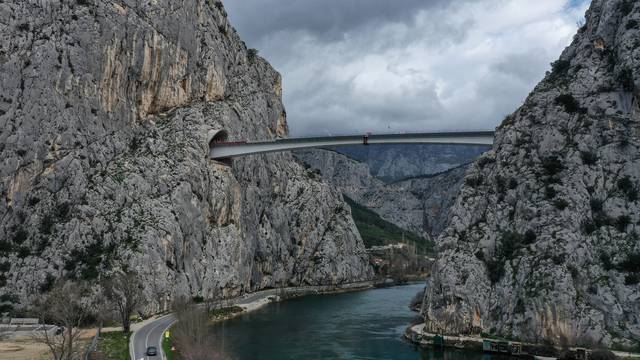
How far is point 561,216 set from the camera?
63.8 meters

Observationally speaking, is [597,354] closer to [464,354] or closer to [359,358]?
[464,354]

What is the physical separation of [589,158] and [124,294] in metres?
58.9

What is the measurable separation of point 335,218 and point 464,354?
87.4 meters

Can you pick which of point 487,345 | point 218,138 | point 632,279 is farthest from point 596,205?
point 218,138

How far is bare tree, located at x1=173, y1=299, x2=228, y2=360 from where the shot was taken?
4547 centimetres

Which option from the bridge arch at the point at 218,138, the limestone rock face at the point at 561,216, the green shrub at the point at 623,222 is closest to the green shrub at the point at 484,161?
the limestone rock face at the point at 561,216

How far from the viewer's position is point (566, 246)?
2389 inches

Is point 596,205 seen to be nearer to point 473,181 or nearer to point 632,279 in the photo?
point 632,279

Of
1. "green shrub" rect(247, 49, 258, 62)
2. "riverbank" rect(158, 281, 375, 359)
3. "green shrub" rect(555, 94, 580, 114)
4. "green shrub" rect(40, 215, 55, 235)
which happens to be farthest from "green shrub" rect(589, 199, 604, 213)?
"green shrub" rect(247, 49, 258, 62)

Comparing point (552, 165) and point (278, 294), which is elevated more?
point (552, 165)

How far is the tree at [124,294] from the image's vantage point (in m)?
61.9

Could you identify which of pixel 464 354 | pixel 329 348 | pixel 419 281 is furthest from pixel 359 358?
pixel 419 281

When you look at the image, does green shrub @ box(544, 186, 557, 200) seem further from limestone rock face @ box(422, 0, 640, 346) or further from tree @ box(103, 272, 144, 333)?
tree @ box(103, 272, 144, 333)

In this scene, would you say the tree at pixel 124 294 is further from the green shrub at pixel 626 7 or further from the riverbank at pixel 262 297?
the green shrub at pixel 626 7
